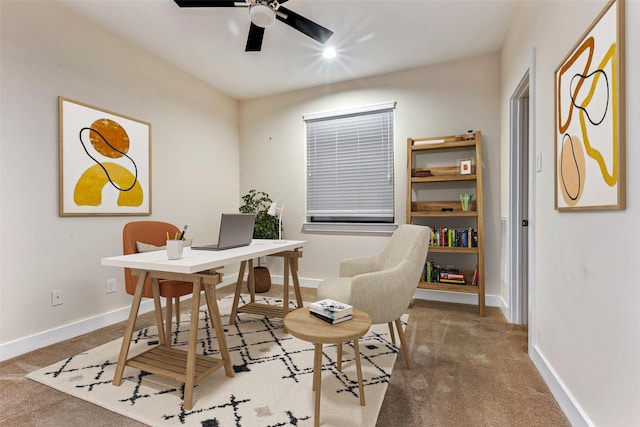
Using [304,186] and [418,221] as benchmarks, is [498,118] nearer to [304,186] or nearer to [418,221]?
[418,221]

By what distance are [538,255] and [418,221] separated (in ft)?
5.20

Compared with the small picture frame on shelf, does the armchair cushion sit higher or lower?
lower

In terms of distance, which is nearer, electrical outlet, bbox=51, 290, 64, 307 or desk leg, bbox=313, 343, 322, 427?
desk leg, bbox=313, 343, 322, 427

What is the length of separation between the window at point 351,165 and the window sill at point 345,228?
0.08 metres

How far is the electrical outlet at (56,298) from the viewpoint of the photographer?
2367 millimetres

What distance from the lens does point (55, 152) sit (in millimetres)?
2385

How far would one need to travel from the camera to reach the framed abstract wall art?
1089 millimetres

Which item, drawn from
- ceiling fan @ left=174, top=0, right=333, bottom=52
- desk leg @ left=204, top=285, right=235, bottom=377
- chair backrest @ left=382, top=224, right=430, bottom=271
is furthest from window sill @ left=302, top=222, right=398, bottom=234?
desk leg @ left=204, top=285, right=235, bottom=377

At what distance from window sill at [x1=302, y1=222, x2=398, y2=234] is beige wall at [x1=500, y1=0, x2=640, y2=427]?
68.1 inches

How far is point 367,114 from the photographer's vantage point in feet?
12.4

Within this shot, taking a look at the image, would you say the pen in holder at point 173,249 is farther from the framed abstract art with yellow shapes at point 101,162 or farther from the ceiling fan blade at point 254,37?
the ceiling fan blade at point 254,37

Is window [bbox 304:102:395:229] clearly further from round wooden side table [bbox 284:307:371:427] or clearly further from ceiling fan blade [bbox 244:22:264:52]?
round wooden side table [bbox 284:307:371:427]

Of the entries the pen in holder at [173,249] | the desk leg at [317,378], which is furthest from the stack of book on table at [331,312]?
the pen in holder at [173,249]

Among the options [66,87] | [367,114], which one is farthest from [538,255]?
[66,87]
